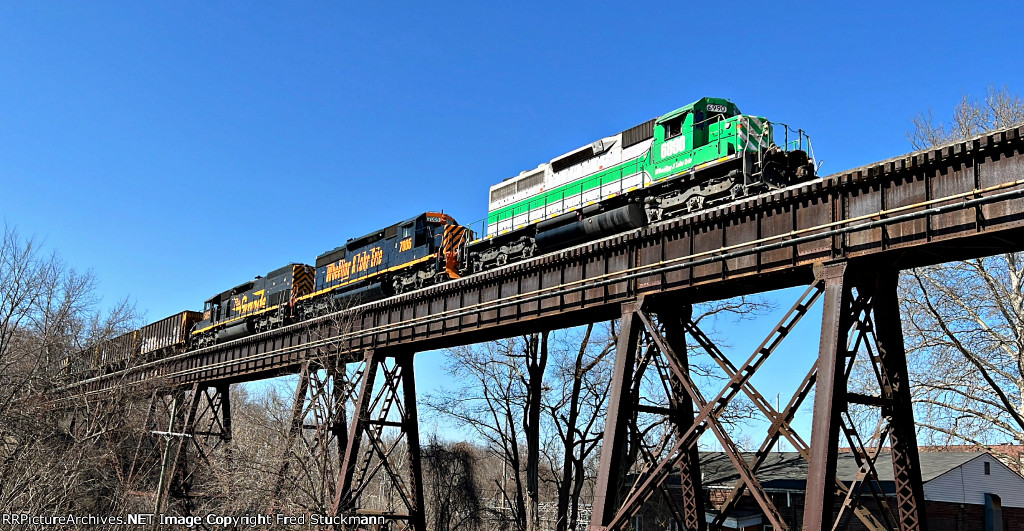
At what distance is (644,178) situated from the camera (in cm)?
1908

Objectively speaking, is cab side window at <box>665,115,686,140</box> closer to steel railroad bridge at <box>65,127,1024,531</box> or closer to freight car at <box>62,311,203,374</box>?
steel railroad bridge at <box>65,127,1024,531</box>

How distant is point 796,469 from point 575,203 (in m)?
17.6

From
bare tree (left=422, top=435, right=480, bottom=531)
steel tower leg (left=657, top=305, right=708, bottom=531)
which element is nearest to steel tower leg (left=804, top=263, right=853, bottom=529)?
steel tower leg (left=657, top=305, right=708, bottom=531)

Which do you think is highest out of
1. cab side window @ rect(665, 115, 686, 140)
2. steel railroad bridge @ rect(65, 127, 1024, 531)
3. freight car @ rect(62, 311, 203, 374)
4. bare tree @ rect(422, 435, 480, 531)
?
cab side window @ rect(665, 115, 686, 140)

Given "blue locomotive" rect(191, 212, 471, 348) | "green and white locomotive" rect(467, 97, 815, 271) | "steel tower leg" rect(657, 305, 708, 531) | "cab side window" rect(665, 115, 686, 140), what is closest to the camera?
"steel tower leg" rect(657, 305, 708, 531)

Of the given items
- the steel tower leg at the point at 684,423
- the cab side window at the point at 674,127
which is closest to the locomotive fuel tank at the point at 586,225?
the cab side window at the point at 674,127

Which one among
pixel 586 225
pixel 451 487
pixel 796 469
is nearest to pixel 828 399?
pixel 586 225

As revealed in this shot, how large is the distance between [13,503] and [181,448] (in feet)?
35.7

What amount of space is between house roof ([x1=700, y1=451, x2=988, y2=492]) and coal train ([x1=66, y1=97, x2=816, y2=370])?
42.2 ft

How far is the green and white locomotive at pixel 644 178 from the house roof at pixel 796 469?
41.8 feet

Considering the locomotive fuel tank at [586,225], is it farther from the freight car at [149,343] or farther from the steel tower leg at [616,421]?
the freight car at [149,343]

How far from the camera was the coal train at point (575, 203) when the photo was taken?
1649 cm

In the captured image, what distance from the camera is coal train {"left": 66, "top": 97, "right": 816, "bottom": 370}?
16491 mm

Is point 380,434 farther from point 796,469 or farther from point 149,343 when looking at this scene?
point 149,343
